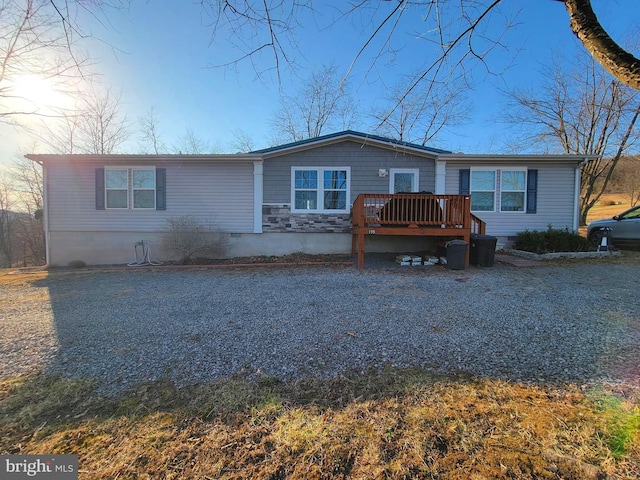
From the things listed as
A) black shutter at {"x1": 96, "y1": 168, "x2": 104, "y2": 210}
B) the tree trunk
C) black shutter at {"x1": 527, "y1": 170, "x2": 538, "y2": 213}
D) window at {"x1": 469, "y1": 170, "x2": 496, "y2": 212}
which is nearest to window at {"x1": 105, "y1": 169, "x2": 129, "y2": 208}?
black shutter at {"x1": 96, "y1": 168, "x2": 104, "y2": 210}

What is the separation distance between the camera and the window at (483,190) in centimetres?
908

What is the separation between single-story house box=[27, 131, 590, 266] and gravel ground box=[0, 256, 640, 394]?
3.01 metres

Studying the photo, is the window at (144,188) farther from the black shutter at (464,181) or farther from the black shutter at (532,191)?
the black shutter at (532,191)

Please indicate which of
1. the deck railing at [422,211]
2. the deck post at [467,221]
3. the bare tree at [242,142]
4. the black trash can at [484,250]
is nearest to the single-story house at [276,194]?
the deck railing at [422,211]

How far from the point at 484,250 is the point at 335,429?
21.7 feet

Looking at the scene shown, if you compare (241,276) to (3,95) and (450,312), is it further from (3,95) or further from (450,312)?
(3,95)

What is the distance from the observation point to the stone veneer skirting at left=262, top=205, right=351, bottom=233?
904 centimetres

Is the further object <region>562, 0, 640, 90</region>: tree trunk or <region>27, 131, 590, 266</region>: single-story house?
<region>27, 131, 590, 266</region>: single-story house

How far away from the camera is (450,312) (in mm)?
4020

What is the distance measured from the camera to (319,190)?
29.6ft

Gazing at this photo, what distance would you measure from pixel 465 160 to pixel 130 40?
28.6 ft

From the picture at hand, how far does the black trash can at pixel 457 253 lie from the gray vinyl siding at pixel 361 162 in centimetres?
258

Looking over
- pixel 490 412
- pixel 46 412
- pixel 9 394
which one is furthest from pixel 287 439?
pixel 9 394

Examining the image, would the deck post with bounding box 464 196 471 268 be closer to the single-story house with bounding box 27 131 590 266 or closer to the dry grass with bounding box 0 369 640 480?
the single-story house with bounding box 27 131 590 266
